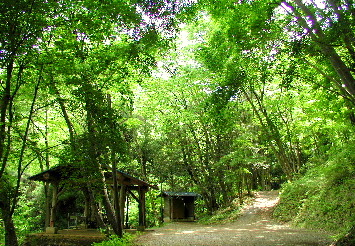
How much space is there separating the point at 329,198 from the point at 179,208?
13601 mm

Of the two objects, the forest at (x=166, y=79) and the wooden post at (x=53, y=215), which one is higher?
the forest at (x=166, y=79)

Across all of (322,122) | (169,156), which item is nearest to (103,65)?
(322,122)

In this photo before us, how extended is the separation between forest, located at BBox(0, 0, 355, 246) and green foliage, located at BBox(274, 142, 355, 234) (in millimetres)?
53

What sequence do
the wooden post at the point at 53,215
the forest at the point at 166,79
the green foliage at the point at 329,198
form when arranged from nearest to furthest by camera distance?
the forest at the point at 166,79 < the green foliage at the point at 329,198 < the wooden post at the point at 53,215

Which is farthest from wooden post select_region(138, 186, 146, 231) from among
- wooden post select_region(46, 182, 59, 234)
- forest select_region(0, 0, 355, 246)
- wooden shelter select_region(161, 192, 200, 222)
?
wooden shelter select_region(161, 192, 200, 222)

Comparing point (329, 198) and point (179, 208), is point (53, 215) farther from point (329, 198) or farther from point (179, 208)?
point (179, 208)

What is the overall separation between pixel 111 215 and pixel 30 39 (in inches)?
241

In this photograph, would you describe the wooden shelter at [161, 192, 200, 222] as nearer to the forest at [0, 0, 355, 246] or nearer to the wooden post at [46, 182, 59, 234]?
the forest at [0, 0, 355, 246]

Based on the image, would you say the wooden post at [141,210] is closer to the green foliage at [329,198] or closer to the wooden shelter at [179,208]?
the green foliage at [329,198]

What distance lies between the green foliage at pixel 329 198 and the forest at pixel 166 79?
53 millimetres

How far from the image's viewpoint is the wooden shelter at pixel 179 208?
21156mm

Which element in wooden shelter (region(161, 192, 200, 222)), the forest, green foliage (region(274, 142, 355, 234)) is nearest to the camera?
the forest

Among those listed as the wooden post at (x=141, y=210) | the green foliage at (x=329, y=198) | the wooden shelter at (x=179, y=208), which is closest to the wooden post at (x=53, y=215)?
the wooden post at (x=141, y=210)

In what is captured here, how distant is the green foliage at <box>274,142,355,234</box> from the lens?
853 centimetres
